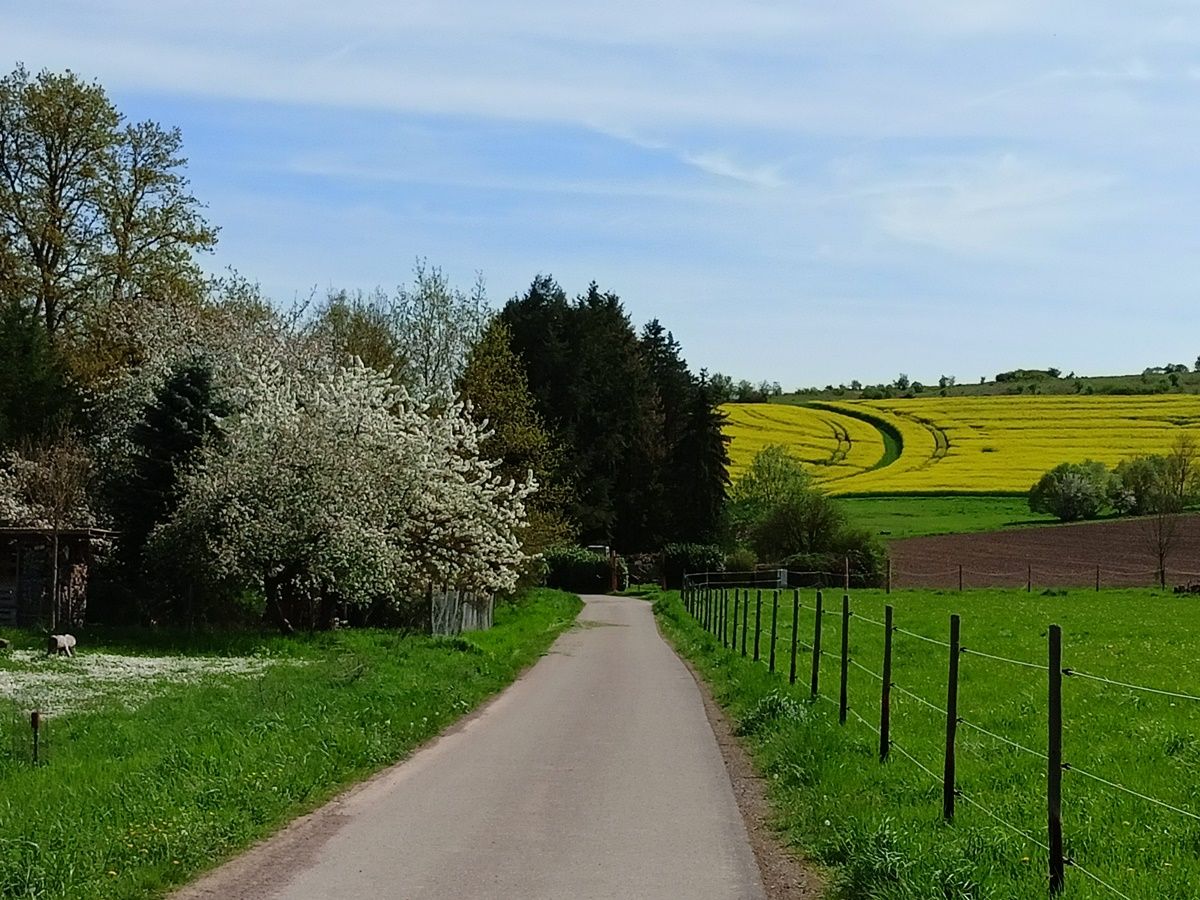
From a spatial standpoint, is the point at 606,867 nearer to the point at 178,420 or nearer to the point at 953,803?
the point at 953,803

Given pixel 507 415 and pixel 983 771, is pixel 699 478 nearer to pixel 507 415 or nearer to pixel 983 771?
pixel 507 415

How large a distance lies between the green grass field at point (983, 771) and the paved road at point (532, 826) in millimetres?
723

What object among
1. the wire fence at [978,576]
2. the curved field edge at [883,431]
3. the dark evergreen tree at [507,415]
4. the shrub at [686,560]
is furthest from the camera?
the curved field edge at [883,431]

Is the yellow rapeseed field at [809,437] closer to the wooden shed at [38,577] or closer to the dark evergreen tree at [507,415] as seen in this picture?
the dark evergreen tree at [507,415]

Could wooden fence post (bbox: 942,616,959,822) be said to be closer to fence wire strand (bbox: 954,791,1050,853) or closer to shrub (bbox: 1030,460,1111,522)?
fence wire strand (bbox: 954,791,1050,853)

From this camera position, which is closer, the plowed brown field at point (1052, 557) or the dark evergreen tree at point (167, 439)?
the dark evergreen tree at point (167, 439)

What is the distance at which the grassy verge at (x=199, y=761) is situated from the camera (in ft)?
27.8

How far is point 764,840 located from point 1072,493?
70.7m

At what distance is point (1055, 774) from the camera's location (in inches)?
286

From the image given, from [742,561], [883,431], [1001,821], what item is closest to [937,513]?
[742,561]

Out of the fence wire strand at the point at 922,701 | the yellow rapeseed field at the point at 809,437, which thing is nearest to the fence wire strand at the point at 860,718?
the fence wire strand at the point at 922,701

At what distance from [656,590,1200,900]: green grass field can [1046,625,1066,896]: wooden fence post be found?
11 cm

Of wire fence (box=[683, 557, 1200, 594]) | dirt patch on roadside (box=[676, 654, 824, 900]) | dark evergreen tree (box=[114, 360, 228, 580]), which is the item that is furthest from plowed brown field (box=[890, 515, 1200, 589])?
dirt patch on roadside (box=[676, 654, 824, 900])

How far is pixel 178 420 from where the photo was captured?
1273 inches
